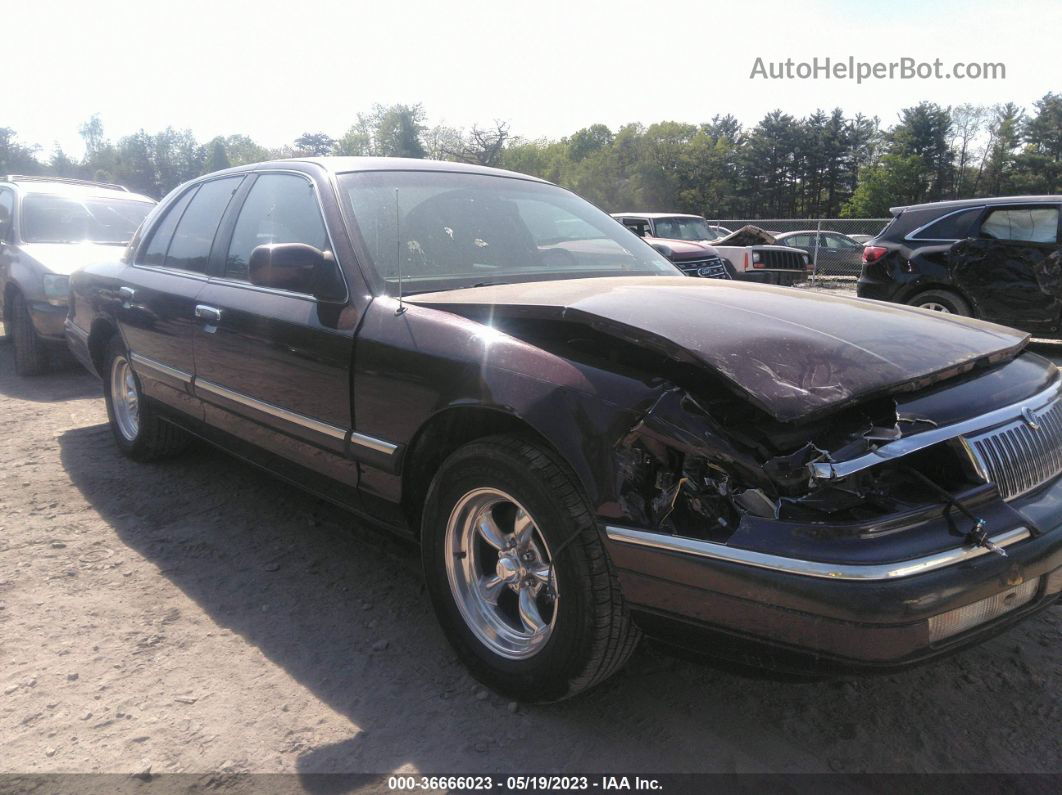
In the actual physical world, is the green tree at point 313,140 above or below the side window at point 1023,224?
above

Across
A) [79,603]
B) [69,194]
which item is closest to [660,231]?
[69,194]

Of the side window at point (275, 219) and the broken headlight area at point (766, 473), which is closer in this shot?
the broken headlight area at point (766, 473)

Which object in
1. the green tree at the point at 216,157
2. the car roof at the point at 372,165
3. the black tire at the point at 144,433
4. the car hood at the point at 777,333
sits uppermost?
the green tree at the point at 216,157

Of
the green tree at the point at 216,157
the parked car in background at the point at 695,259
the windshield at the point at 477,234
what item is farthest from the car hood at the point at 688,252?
the green tree at the point at 216,157

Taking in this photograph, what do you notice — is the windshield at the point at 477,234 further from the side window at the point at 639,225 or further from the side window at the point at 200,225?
the side window at the point at 639,225

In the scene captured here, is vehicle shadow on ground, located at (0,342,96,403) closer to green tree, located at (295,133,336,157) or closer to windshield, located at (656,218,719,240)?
windshield, located at (656,218,719,240)

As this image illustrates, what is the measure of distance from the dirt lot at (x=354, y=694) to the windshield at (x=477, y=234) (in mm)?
1176

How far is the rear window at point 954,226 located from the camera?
28.1ft

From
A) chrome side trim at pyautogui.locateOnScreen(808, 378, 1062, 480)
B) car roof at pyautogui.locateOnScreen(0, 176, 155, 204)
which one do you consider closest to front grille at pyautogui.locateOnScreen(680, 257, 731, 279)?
car roof at pyautogui.locateOnScreen(0, 176, 155, 204)

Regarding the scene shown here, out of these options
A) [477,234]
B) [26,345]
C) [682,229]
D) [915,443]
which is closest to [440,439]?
[477,234]

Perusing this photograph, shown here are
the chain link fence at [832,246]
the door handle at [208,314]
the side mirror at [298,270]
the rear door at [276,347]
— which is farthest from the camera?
the chain link fence at [832,246]

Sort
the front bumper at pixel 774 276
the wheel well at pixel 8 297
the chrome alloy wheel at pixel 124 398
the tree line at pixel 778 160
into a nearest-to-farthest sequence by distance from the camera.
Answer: the chrome alloy wheel at pixel 124 398, the wheel well at pixel 8 297, the front bumper at pixel 774 276, the tree line at pixel 778 160

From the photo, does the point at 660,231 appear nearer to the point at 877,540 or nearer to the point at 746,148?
the point at 877,540

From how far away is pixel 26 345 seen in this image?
7.41 metres
